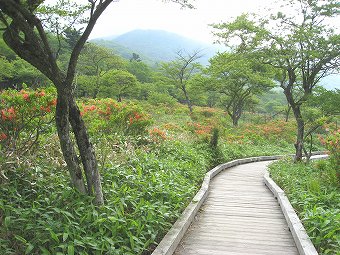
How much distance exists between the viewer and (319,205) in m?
6.10

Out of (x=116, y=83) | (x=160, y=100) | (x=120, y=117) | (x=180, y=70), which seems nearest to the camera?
(x=120, y=117)

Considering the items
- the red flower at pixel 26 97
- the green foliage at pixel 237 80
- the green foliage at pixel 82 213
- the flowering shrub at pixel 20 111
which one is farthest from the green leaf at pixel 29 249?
the green foliage at pixel 237 80

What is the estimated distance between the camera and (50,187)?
4.99 metres

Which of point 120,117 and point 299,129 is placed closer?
point 120,117

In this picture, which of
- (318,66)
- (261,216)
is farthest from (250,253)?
(318,66)

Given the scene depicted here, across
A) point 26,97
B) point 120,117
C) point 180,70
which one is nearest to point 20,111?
point 26,97

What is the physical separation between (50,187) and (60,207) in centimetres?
58

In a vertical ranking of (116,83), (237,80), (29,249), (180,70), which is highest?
(180,70)

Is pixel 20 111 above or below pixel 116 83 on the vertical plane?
below

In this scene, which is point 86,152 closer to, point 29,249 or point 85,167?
point 85,167

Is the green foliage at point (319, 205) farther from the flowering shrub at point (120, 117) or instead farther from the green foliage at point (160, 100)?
the green foliage at point (160, 100)

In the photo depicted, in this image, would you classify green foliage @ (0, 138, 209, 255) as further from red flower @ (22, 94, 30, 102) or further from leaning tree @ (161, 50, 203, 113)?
leaning tree @ (161, 50, 203, 113)

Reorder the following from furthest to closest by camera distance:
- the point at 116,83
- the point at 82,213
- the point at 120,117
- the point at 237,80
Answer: the point at 116,83 → the point at 237,80 → the point at 120,117 → the point at 82,213

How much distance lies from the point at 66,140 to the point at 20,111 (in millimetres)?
1827
